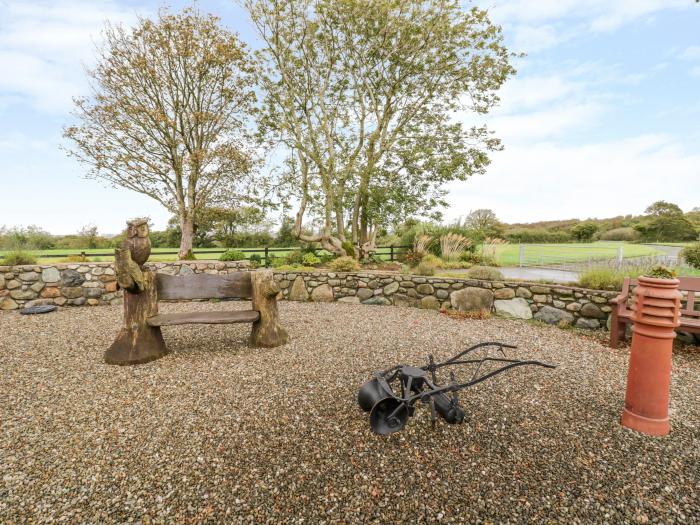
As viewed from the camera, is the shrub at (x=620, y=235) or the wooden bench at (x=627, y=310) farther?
the shrub at (x=620, y=235)

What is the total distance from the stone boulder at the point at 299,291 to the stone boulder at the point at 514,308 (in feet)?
13.5

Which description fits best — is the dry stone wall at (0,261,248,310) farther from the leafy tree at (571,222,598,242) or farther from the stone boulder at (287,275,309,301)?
the leafy tree at (571,222,598,242)

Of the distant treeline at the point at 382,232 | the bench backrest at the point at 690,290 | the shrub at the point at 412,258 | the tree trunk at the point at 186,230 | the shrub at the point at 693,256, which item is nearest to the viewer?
the bench backrest at the point at 690,290

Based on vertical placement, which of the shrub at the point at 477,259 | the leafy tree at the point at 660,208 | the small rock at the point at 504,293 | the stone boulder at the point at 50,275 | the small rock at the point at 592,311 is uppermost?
the leafy tree at the point at 660,208

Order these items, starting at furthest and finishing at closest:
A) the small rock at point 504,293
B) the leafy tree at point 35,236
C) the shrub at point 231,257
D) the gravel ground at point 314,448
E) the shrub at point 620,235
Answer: the shrub at point 620,235 → the leafy tree at point 35,236 → the shrub at point 231,257 → the small rock at point 504,293 → the gravel ground at point 314,448

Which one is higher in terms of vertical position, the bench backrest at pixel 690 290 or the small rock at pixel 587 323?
the bench backrest at pixel 690 290

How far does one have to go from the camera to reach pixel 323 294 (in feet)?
25.7

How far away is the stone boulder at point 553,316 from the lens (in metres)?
5.67

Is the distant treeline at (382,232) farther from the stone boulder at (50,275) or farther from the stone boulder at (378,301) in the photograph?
the stone boulder at (378,301)

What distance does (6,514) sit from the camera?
71.9 inches

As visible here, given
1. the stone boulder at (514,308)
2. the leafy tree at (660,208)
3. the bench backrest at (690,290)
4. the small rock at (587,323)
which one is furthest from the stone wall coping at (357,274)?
the leafy tree at (660,208)

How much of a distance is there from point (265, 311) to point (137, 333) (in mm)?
1497

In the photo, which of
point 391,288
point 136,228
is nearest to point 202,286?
point 136,228

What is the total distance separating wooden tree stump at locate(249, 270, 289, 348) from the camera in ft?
14.5
